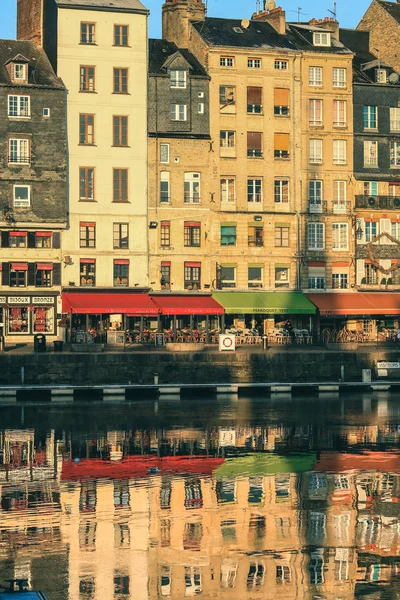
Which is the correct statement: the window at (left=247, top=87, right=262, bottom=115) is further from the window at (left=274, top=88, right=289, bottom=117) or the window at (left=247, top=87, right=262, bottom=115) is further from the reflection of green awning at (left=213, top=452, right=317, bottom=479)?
the reflection of green awning at (left=213, top=452, right=317, bottom=479)

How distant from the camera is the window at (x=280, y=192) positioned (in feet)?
297

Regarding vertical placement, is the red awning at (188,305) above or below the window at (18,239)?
below

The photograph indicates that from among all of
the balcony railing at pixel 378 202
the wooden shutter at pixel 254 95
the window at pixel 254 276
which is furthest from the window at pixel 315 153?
the window at pixel 254 276

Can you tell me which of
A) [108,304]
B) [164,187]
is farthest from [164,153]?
[108,304]

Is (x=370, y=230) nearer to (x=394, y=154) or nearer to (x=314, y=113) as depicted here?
(x=394, y=154)

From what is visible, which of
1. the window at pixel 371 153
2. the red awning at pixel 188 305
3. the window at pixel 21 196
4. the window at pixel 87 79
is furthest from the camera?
the window at pixel 371 153

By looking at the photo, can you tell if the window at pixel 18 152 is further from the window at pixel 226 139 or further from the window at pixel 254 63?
the window at pixel 254 63

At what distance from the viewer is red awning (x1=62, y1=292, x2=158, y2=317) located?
8325cm

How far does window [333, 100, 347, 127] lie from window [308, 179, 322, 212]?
12.8ft

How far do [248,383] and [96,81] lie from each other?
21.8 meters

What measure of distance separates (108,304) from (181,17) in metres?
20.2

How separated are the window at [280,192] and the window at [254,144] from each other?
2.12 m

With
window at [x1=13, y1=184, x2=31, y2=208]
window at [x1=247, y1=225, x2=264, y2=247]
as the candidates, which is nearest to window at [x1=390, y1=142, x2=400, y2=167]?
window at [x1=247, y1=225, x2=264, y2=247]

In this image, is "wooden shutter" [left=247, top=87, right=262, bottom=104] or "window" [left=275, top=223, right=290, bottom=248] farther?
"window" [left=275, top=223, right=290, bottom=248]
